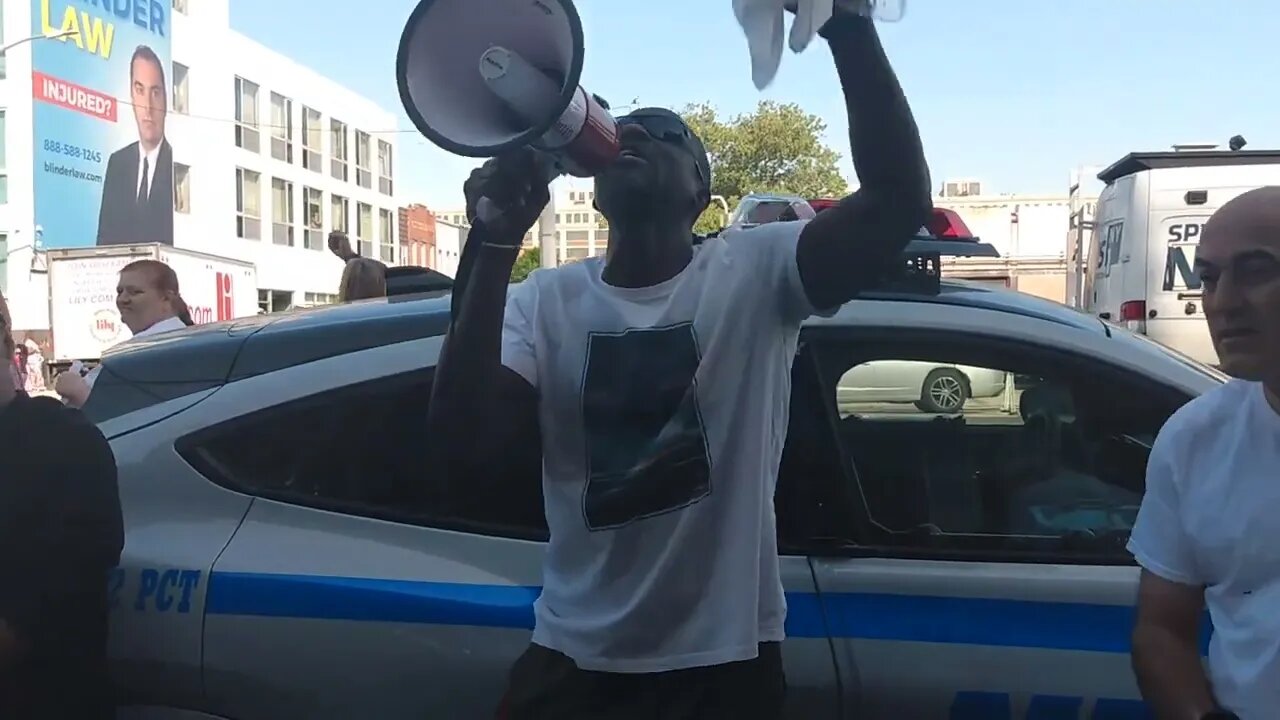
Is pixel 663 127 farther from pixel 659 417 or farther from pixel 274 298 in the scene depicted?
pixel 274 298

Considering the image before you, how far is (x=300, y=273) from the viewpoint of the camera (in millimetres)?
35469

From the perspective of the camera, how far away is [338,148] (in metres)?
38.9

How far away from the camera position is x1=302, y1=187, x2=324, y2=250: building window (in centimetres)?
3616

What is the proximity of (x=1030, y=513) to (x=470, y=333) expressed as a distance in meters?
1.25

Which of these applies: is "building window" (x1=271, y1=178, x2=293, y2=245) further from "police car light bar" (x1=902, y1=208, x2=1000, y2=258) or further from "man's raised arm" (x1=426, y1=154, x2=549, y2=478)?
"man's raised arm" (x1=426, y1=154, x2=549, y2=478)

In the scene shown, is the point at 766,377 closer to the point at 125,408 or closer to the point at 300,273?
the point at 125,408

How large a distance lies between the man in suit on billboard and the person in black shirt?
2738cm

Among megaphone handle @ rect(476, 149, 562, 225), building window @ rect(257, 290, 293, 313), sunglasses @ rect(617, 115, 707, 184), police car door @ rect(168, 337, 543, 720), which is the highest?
sunglasses @ rect(617, 115, 707, 184)

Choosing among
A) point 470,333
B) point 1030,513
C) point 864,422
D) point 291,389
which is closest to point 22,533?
point 291,389

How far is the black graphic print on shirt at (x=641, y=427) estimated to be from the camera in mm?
1637

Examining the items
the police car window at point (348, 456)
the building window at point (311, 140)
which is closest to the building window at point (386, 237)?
the building window at point (311, 140)

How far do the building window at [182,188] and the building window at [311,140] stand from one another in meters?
6.04

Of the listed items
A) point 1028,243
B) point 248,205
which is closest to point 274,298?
point 248,205

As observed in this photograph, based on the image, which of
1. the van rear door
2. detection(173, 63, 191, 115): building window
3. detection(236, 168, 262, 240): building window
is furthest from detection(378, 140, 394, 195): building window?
the van rear door
